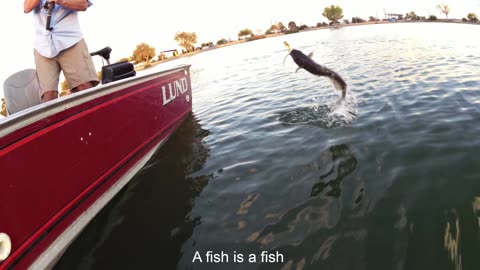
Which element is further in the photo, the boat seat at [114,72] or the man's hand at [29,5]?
the boat seat at [114,72]

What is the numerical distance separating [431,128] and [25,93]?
18.6 ft

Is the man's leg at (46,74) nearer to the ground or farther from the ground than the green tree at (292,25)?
nearer to the ground

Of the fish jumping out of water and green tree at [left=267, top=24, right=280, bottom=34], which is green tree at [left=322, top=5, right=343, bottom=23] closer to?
green tree at [left=267, top=24, right=280, bottom=34]

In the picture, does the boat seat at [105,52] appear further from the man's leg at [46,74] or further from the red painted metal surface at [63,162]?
the man's leg at [46,74]

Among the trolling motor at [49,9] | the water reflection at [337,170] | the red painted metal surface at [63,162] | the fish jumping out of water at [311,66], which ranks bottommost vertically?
the water reflection at [337,170]

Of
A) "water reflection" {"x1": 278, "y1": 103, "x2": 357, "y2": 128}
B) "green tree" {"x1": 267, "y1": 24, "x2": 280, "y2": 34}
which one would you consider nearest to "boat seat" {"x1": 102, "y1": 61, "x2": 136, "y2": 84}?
"water reflection" {"x1": 278, "y1": 103, "x2": 357, "y2": 128}

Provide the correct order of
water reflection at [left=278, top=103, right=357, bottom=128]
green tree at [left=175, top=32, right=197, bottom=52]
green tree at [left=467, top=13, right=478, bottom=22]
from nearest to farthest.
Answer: water reflection at [left=278, top=103, right=357, bottom=128] → green tree at [left=467, top=13, right=478, bottom=22] → green tree at [left=175, top=32, right=197, bottom=52]

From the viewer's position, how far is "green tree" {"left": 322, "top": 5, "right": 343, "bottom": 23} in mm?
106738

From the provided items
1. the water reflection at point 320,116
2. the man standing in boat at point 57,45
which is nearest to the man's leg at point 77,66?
the man standing in boat at point 57,45

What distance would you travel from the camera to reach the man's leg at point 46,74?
3.60 m

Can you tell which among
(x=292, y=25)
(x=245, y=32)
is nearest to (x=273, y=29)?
(x=292, y=25)

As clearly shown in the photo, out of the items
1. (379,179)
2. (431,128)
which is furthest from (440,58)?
(379,179)

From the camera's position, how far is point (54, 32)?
351 centimetres
